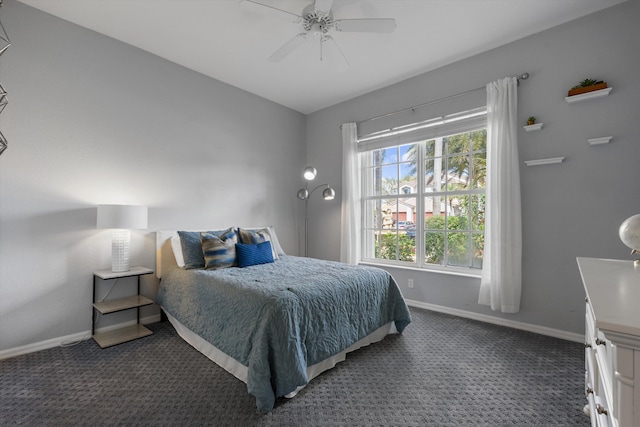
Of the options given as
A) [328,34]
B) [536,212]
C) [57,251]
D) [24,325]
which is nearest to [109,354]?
[24,325]

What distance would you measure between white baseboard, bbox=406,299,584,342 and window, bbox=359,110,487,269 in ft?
1.58

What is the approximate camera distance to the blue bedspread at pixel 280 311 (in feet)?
5.62

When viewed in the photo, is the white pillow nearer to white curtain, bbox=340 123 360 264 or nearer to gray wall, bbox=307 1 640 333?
white curtain, bbox=340 123 360 264

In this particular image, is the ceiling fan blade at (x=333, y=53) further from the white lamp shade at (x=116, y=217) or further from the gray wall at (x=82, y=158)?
the white lamp shade at (x=116, y=217)

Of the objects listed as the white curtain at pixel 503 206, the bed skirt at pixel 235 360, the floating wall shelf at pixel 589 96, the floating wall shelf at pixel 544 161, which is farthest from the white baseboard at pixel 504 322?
the floating wall shelf at pixel 589 96

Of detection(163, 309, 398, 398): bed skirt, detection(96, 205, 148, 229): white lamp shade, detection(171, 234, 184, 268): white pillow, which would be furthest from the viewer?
detection(171, 234, 184, 268): white pillow

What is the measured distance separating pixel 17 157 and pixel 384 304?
3290 millimetres

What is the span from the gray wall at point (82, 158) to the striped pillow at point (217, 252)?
0.65m

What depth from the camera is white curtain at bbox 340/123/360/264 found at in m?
4.02

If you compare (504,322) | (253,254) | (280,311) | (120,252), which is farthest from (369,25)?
(504,322)

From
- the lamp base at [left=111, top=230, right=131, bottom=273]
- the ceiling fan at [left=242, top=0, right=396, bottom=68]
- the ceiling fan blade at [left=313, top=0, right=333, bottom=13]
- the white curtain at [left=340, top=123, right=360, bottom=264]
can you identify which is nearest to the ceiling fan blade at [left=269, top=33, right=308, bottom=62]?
the ceiling fan at [left=242, top=0, right=396, bottom=68]

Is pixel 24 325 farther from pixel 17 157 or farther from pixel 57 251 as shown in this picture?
pixel 17 157

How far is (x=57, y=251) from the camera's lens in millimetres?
2496

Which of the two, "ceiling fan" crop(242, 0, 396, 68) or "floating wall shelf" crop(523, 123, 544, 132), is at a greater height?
"ceiling fan" crop(242, 0, 396, 68)
